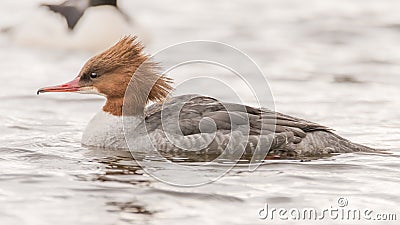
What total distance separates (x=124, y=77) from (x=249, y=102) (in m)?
3.24

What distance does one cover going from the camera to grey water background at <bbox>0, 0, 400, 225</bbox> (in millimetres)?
7578

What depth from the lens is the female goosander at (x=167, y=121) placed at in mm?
8945

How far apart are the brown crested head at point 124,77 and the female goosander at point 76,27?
628 centimetres

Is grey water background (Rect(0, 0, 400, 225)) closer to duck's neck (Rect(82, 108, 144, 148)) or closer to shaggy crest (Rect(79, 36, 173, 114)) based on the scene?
duck's neck (Rect(82, 108, 144, 148))

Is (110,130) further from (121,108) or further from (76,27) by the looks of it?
(76,27)

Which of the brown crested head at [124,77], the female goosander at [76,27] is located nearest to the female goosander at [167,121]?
the brown crested head at [124,77]
